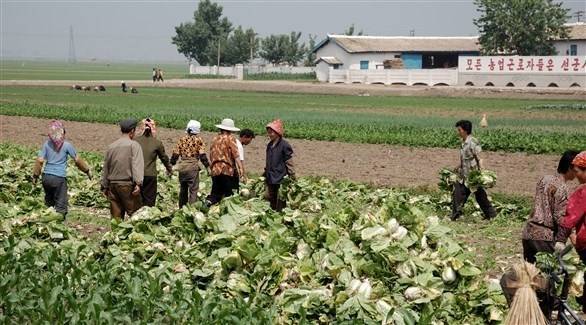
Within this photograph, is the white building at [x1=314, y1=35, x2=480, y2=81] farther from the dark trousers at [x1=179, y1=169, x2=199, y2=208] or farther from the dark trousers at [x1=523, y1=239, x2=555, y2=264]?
the dark trousers at [x1=523, y1=239, x2=555, y2=264]

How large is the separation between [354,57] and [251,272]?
2738 inches

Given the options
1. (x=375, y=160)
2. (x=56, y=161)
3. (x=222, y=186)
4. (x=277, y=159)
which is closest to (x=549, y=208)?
(x=277, y=159)

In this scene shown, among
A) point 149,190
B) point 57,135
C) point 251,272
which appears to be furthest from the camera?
point 149,190

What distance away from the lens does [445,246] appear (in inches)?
352

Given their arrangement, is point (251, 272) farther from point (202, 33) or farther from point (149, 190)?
point (202, 33)

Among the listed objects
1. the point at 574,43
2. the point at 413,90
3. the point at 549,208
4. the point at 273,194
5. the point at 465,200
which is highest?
the point at 574,43

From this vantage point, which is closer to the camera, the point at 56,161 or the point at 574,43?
the point at 56,161

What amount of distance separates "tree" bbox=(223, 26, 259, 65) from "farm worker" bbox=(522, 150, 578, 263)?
101 metres

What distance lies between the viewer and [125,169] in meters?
11.9

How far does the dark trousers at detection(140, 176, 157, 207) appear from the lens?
12945 mm

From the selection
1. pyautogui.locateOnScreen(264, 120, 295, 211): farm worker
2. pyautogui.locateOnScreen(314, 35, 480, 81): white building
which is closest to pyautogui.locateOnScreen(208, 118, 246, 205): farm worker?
pyautogui.locateOnScreen(264, 120, 295, 211): farm worker

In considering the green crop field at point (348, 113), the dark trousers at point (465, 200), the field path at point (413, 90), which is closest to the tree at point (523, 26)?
the field path at point (413, 90)

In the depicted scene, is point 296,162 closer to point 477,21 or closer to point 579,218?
point 579,218

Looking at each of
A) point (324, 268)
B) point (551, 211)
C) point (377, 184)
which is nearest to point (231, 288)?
point (324, 268)
